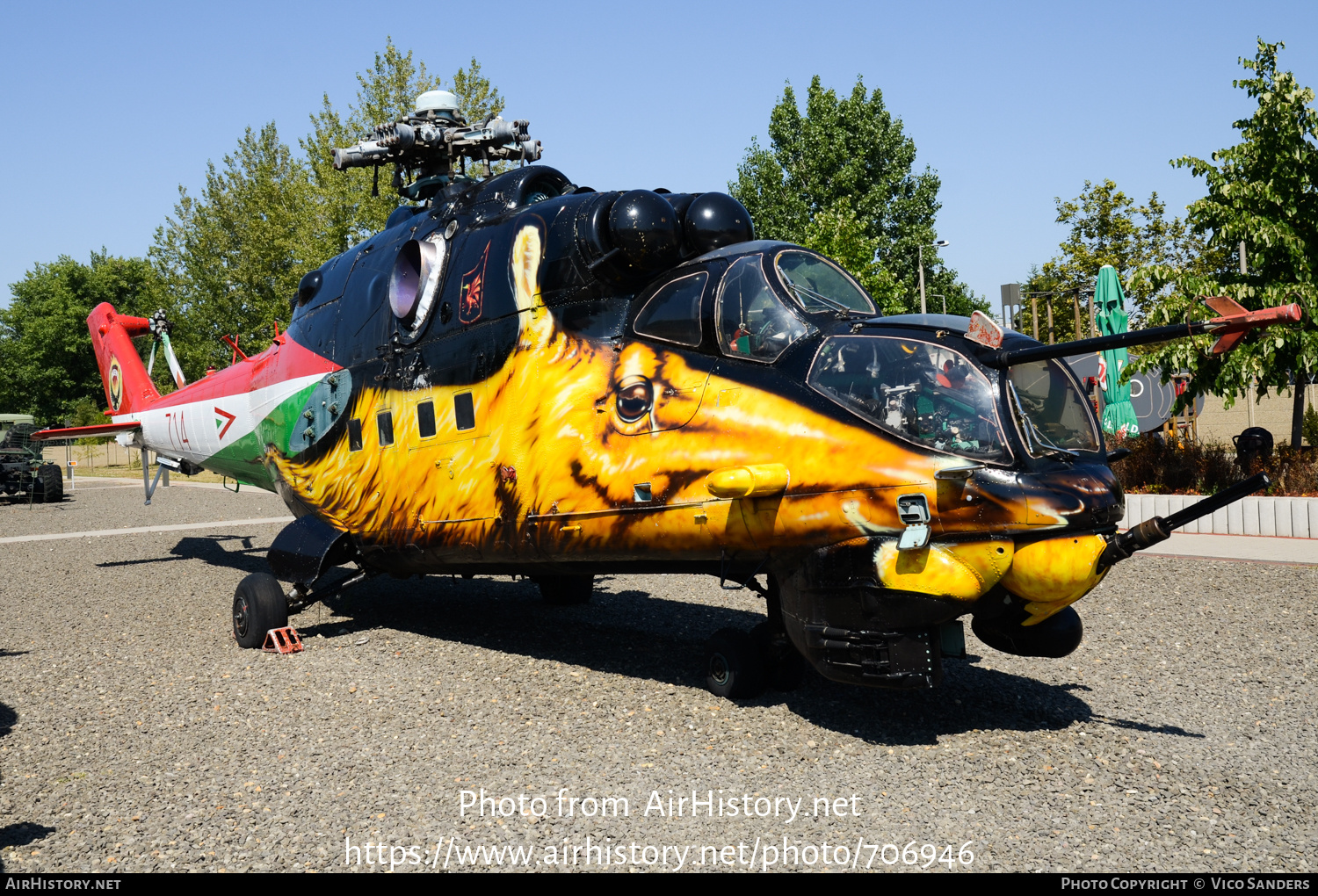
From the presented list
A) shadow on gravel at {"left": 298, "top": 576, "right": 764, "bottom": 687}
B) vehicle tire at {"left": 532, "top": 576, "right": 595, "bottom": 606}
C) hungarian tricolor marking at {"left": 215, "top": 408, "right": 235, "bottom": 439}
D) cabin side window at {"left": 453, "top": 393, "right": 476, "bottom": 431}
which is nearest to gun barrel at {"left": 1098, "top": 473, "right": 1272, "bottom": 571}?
shadow on gravel at {"left": 298, "top": 576, "right": 764, "bottom": 687}

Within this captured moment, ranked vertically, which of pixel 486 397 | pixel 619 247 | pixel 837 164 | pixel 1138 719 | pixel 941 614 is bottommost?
pixel 1138 719

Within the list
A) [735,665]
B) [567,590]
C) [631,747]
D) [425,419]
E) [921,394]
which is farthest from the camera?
[567,590]

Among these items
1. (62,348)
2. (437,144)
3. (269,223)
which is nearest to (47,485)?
(269,223)

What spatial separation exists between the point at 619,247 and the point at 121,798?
4.37 meters

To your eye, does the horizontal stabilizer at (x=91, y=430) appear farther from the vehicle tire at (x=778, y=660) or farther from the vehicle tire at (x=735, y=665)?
the vehicle tire at (x=778, y=660)

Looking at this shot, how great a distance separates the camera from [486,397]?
23.0 ft

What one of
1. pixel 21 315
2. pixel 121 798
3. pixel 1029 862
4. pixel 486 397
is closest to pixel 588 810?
pixel 1029 862

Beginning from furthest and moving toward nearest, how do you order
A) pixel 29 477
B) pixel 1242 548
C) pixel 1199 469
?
pixel 29 477 < pixel 1199 469 < pixel 1242 548

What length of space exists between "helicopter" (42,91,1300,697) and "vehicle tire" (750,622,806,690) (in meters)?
0.02

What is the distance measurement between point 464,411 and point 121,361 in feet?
33.2

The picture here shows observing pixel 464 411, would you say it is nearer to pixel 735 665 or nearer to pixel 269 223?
pixel 735 665

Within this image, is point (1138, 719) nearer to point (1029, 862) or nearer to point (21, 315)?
point (1029, 862)

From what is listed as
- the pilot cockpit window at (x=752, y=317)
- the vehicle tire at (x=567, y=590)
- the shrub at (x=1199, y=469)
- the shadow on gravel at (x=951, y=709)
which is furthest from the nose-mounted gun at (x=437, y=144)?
the shrub at (x=1199, y=469)

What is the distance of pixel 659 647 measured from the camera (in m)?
8.06
